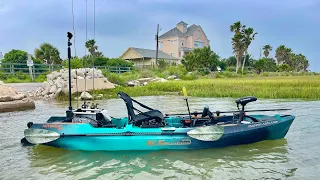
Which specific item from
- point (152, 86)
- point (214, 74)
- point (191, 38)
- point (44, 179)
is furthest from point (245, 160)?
point (191, 38)

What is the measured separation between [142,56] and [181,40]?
940 centimetres

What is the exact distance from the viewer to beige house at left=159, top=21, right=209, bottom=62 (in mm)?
53281

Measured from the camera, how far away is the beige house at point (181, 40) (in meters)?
53.3

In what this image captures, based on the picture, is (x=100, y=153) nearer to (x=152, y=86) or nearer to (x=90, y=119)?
(x=90, y=119)

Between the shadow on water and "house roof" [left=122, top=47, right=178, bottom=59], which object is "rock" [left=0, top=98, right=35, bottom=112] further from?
"house roof" [left=122, top=47, right=178, bottom=59]

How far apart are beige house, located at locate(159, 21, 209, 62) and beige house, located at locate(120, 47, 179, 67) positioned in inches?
99.2

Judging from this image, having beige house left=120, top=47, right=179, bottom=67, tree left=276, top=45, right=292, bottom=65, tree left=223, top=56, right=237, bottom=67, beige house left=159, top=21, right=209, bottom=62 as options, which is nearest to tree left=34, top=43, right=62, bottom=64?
beige house left=120, top=47, right=179, bottom=67

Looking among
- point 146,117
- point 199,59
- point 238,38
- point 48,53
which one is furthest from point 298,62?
point 146,117

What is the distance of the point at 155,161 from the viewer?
639 centimetres

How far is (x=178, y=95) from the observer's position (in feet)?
68.7

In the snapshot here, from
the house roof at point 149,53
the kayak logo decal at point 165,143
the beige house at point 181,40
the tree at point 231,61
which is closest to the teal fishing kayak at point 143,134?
the kayak logo decal at point 165,143

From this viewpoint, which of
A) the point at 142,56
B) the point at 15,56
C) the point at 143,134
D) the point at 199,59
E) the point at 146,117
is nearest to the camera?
the point at 143,134

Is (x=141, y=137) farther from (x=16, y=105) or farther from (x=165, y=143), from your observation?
(x=16, y=105)

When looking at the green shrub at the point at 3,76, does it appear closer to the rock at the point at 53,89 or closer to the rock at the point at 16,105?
the rock at the point at 53,89
